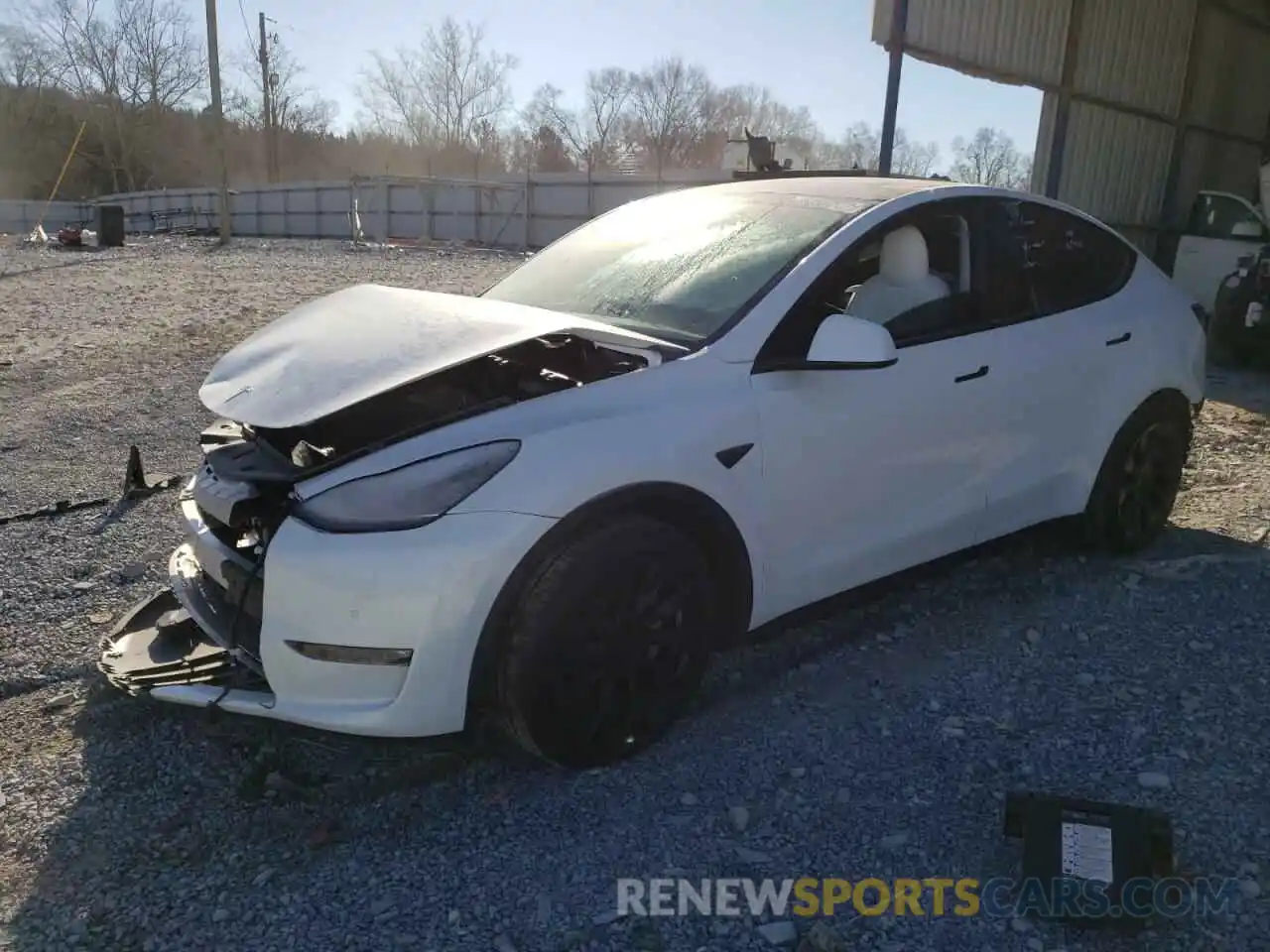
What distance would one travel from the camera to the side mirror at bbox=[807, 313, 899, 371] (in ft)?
9.35

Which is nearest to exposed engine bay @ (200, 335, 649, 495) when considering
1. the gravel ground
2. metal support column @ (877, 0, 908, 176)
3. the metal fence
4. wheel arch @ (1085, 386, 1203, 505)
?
the gravel ground

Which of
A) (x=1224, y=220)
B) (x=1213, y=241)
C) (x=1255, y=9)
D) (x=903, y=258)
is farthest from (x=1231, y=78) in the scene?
(x=903, y=258)

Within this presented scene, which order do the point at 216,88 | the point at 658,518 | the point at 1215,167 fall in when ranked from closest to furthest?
the point at 658,518, the point at 1215,167, the point at 216,88

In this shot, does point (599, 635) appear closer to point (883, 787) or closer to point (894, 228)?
point (883, 787)

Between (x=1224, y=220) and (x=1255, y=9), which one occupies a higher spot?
(x=1255, y=9)

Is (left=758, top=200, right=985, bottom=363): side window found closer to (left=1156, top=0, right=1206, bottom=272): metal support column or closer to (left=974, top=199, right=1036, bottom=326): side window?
(left=974, top=199, right=1036, bottom=326): side window

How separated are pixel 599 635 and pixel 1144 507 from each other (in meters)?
2.90

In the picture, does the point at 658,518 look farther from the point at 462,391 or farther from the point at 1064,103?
the point at 1064,103

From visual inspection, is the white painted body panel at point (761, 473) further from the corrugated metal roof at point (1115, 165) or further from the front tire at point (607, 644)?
the corrugated metal roof at point (1115, 165)

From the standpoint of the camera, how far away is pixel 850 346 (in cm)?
286

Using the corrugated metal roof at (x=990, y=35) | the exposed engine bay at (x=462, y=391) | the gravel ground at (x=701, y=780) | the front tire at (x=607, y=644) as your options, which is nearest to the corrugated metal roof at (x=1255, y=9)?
the corrugated metal roof at (x=990, y=35)

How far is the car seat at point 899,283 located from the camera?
11.0 ft

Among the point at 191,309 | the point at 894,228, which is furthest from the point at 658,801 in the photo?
the point at 191,309

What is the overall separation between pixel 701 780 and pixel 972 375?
1.69 m
